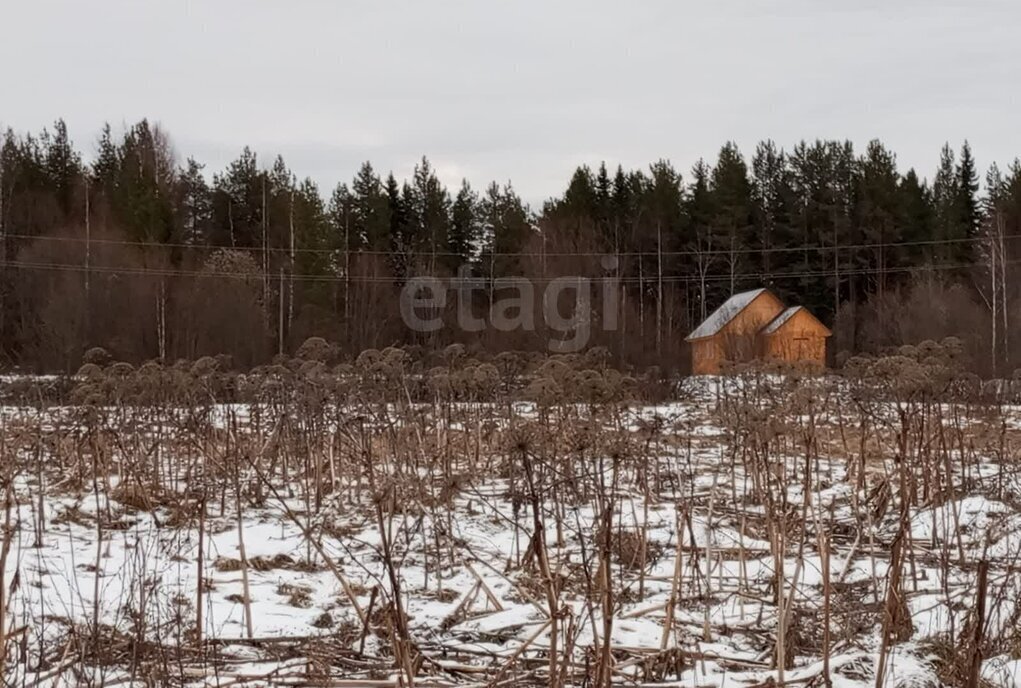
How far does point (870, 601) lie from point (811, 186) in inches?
1551

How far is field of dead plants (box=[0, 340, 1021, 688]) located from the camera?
3.52 metres

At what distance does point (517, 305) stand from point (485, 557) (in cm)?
2470

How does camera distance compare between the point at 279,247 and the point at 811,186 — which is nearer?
the point at 279,247

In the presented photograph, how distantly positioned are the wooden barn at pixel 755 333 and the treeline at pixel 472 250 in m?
→ 1.23

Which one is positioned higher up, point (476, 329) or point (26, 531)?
point (476, 329)

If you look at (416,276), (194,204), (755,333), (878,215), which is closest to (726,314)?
(755,333)

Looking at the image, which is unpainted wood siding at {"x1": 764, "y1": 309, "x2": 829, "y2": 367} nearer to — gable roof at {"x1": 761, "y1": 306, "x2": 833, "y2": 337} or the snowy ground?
gable roof at {"x1": 761, "y1": 306, "x2": 833, "y2": 337}

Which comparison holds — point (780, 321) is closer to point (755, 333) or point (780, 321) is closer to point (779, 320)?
point (779, 320)

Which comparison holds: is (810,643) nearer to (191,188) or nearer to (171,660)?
(171,660)

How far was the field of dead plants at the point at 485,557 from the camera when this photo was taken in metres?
3.52

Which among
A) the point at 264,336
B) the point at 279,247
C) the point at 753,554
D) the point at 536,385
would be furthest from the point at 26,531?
the point at 279,247

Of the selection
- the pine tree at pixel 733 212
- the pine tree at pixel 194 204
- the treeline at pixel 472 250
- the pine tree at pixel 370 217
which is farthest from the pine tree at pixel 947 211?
the pine tree at pixel 194 204

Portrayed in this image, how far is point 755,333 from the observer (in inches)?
1006

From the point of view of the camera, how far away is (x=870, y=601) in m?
4.84
